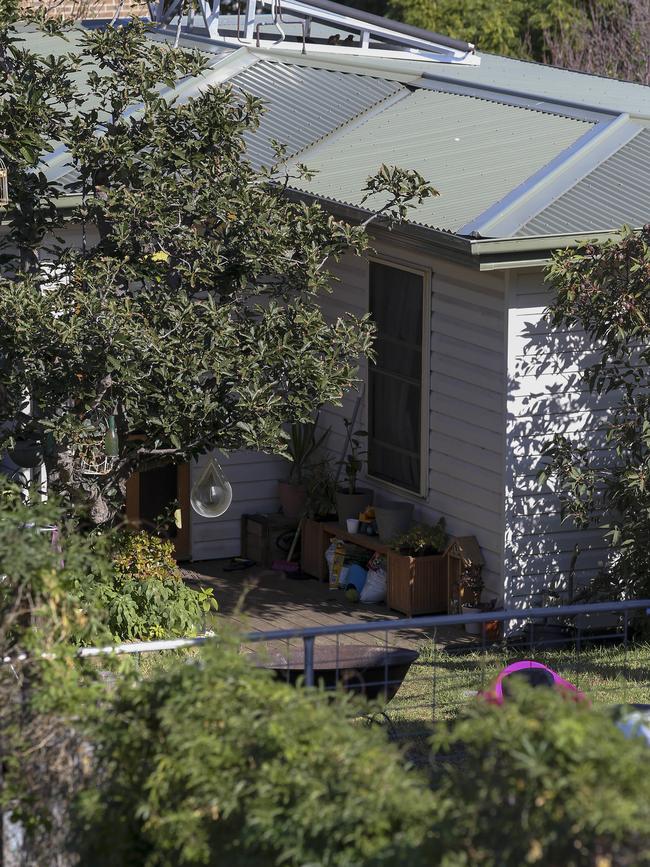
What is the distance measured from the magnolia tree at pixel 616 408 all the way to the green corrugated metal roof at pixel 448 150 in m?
1.05

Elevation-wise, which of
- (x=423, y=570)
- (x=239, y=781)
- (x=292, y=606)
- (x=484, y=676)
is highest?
(x=423, y=570)

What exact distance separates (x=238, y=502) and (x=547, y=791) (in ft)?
30.3

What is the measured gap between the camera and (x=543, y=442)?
10719mm

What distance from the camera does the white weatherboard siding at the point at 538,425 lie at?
10539 mm

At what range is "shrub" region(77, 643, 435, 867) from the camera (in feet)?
14.1

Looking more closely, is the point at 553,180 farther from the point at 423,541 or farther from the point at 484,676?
the point at 484,676

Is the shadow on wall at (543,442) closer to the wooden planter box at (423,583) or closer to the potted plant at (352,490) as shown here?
the wooden planter box at (423,583)

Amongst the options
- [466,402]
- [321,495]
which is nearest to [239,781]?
[466,402]

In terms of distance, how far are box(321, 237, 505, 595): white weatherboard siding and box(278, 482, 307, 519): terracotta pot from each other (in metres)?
1.30

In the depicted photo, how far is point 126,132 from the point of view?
887 centimetres

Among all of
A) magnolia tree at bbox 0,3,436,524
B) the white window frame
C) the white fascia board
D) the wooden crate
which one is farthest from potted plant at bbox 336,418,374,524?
magnolia tree at bbox 0,3,436,524

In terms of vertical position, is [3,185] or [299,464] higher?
[3,185]

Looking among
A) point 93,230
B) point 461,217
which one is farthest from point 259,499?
point 461,217

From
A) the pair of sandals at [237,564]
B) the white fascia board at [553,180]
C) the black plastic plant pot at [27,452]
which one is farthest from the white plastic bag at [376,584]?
the black plastic plant pot at [27,452]
